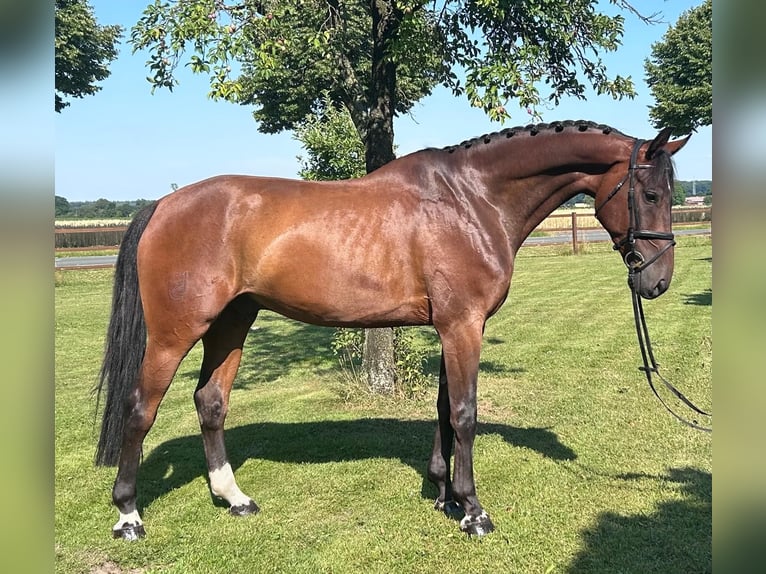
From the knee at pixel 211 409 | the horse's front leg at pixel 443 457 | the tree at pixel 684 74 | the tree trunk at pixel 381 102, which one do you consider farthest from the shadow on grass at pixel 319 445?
the tree at pixel 684 74

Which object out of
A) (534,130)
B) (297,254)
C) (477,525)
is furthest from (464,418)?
(534,130)

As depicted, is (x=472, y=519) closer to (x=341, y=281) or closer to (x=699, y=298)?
(x=341, y=281)

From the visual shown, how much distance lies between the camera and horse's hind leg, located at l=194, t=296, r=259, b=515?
4.01 meters

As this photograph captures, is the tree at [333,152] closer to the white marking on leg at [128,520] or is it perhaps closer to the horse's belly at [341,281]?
the horse's belly at [341,281]

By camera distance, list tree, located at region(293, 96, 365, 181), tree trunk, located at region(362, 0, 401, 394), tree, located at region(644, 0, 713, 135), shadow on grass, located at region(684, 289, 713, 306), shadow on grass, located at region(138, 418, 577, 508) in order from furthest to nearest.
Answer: tree, located at region(644, 0, 713, 135)
shadow on grass, located at region(684, 289, 713, 306)
tree, located at region(293, 96, 365, 181)
tree trunk, located at region(362, 0, 401, 394)
shadow on grass, located at region(138, 418, 577, 508)

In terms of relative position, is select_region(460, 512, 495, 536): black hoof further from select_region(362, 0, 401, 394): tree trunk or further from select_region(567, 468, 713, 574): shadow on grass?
select_region(362, 0, 401, 394): tree trunk

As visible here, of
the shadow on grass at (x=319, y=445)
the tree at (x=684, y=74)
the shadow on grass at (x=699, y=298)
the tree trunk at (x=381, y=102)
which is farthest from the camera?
the tree at (x=684, y=74)

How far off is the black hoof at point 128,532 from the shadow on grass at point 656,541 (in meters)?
2.67

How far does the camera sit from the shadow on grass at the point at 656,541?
317 cm

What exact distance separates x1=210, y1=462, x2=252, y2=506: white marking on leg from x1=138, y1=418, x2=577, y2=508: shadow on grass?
11.9 inches

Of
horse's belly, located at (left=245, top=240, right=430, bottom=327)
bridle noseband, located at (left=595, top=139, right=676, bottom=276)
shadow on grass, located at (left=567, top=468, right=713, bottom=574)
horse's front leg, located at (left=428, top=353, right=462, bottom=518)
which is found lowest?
shadow on grass, located at (left=567, top=468, right=713, bottom=574)

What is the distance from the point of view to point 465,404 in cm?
363

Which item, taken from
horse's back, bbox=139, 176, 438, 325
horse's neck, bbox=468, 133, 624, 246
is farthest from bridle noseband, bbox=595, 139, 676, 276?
horse's back, bbox=139, 176, 438, 325

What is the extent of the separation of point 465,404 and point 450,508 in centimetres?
84
